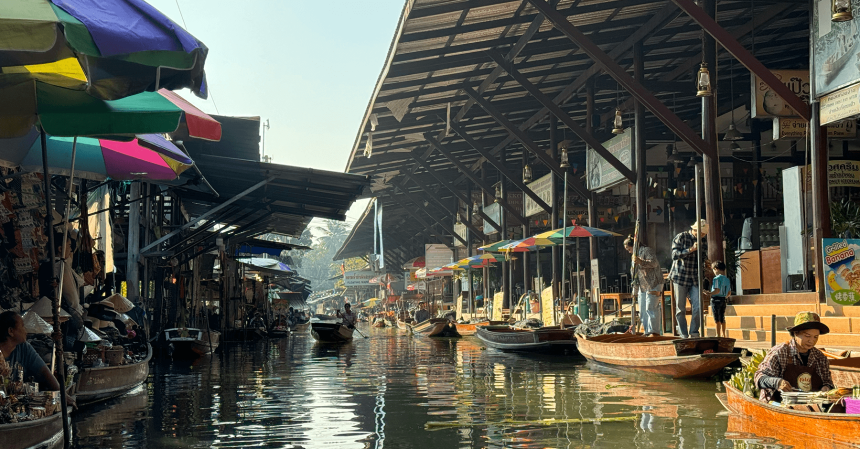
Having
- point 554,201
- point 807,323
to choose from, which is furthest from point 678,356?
point 554,201

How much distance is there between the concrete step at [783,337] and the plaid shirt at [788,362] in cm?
394

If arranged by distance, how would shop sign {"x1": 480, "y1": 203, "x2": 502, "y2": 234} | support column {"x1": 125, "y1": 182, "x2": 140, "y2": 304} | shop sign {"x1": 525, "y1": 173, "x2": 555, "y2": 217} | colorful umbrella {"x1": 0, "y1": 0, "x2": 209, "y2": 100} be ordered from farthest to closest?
shop sign {"x1": 480, "y1": 203, "x2": 502, "y2": 234}, shop sign {"x1": 525, "y1": 173, "x2": 555, "y2": 217}, support column {"x1": 125, "y1": 182, "x2": 140, "y2": 304}, colorful umbrella {"x1": 0, "y1": 0, "x2": 209, "y2": 100}

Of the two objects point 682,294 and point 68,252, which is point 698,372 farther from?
point 68,252

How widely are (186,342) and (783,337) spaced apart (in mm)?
11439

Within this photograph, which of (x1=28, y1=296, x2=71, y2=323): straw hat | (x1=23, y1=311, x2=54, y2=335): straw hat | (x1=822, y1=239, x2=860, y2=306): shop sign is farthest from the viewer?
(x1=822, y1=239, x2=860, y2=306): shop sign

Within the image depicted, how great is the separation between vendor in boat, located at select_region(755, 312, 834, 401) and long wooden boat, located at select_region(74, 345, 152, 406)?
261 inches

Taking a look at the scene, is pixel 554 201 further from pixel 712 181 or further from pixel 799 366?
pixel 799 366

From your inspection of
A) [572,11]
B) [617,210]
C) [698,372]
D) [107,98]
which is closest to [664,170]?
[617,210]

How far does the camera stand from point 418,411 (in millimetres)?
9078

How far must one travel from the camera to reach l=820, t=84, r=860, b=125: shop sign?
36.1 feet

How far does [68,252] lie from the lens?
385 inches

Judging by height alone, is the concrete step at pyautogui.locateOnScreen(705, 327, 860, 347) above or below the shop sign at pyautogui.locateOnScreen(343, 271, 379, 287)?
below

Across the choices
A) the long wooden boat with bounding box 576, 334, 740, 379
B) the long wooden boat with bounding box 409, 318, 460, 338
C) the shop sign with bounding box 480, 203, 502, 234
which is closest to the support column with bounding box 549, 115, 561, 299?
the long wooden boat with bounding box 409, 318, 460, 338

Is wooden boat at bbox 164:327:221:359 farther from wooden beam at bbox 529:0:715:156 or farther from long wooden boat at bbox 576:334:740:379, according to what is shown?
wooden beam at bbox 529:0:715:156
